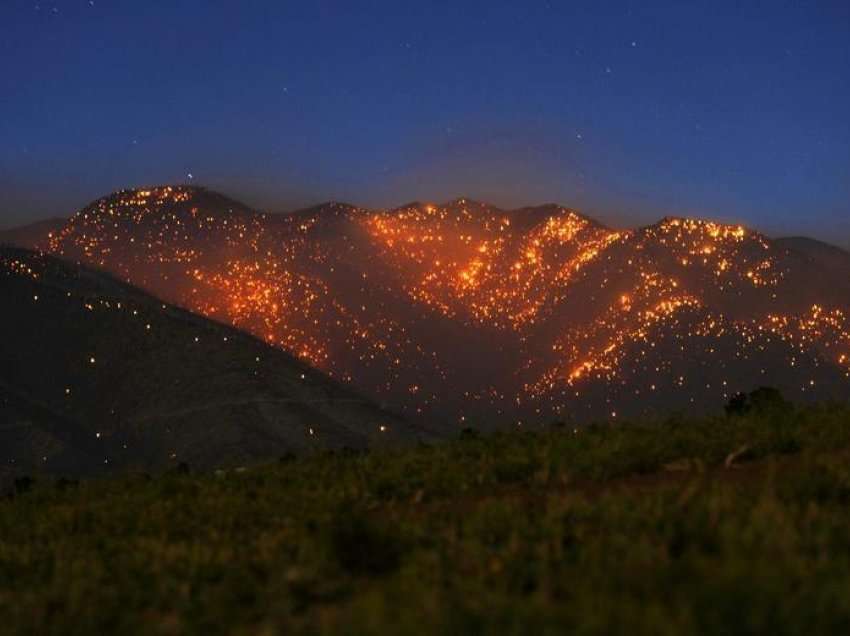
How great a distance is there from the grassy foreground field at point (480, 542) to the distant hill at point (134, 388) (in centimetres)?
9335

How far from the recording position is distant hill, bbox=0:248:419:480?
375 feet

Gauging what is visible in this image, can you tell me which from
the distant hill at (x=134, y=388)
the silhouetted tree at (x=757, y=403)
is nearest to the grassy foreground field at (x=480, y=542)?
the silhouetted tree at (x=757, y=403)

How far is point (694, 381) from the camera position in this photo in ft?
565

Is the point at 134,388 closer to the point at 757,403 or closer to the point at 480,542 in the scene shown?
the point at 757,403

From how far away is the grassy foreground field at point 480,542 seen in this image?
545cm

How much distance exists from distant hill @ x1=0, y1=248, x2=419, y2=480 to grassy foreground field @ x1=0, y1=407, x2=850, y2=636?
93354 mm

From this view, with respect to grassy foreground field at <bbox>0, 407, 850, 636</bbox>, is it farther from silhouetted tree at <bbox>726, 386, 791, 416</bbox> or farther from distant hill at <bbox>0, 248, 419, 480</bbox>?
distant hill at <bbox>0, 248, 419, 480</bbox>

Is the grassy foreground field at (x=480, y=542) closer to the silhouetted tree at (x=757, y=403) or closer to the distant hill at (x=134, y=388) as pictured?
the silhouetted tree at (x=757, y=403)

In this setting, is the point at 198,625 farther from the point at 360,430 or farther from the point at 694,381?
the point at 694,381

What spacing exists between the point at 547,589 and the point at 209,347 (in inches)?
5316

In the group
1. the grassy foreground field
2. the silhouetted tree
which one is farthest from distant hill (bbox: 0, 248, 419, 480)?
the grassy foreground field

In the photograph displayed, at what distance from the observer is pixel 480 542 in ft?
27.3

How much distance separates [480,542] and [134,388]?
125 meters

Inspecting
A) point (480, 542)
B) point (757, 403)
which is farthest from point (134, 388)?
point (480, 542)
